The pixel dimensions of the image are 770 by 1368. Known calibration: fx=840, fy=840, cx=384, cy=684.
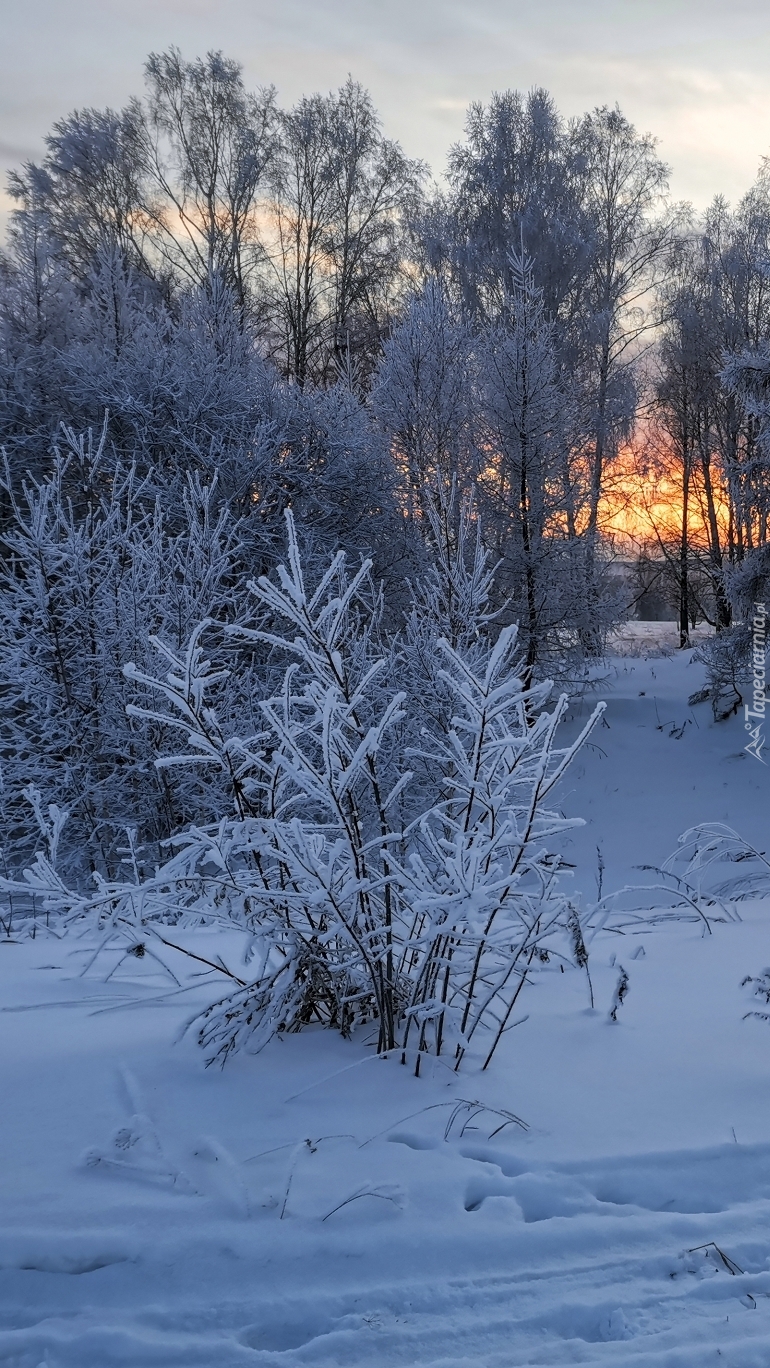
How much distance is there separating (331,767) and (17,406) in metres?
10.2

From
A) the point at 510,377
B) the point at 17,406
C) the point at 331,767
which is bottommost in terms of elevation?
the point at 331,767

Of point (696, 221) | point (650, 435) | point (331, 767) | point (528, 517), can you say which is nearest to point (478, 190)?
point (696, 221)

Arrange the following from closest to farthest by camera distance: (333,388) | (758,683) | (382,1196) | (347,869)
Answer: (382,1196), (347,869), (333,388), (758,683)

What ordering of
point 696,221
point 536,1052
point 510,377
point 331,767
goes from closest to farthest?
1. point 331,767
2. point 536,1052
3. point 510,377
4. point 696,221

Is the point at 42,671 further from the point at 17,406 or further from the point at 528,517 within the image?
the point at 528,517

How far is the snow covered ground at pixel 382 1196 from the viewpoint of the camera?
1337 millimetres

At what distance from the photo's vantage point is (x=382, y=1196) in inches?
63.0

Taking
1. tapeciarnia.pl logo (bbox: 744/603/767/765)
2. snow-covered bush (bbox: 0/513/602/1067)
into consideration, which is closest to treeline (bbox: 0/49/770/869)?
tapeciarnia.pl logo (bbox: 744/603/767/765)

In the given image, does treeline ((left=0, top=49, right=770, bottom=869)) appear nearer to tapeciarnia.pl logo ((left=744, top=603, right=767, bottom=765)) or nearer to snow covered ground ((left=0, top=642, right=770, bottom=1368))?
tapeciarnia.pl logo ((left=744, top=603, right=767, bottom=765))

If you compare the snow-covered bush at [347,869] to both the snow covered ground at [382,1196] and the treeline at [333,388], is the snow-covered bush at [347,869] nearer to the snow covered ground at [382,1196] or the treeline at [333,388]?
the snow covered ground at [382,1196]

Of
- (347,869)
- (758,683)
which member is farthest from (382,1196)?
(758,683)

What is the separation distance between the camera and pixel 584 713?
1478 cm

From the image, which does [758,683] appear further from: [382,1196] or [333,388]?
[382,1196]

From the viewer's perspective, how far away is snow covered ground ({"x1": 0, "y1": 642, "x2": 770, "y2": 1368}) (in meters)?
→ 1.34
